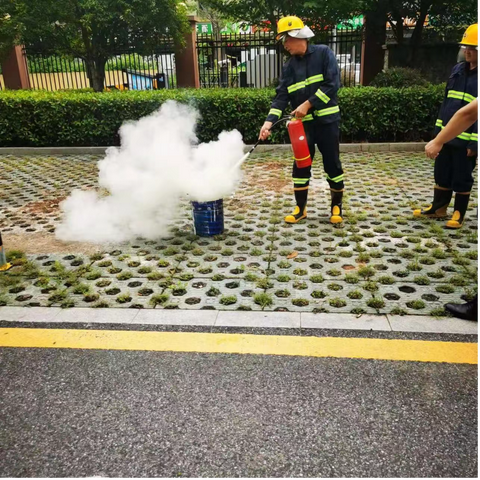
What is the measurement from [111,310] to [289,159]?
620 cm

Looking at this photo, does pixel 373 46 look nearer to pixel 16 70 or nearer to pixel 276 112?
pixel 276 112

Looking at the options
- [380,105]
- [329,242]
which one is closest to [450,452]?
[329,242]

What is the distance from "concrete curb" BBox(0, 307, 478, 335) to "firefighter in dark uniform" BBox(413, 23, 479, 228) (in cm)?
223

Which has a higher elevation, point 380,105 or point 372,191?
point 380,105

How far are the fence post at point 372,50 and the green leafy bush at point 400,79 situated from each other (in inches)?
84.9

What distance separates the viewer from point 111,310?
3.65 m

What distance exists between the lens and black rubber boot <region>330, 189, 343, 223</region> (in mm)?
5484

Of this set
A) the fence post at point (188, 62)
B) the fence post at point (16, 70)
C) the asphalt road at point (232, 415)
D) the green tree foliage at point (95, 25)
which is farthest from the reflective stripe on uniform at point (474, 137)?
the fence post at point (16, 70)

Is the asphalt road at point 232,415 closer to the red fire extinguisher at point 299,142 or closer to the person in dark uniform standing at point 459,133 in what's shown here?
the person in dark uniform standing at point 459,133

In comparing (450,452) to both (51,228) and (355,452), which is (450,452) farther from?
(51,228)

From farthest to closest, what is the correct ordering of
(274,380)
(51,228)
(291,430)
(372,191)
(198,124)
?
(198,124)
(372,191)
(51,228)
(274,380)
(291,430)

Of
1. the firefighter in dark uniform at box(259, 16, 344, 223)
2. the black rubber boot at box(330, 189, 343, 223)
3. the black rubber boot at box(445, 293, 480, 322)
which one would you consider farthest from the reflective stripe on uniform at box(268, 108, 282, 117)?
the black rubber boot at box(445, 293, 480, 322)

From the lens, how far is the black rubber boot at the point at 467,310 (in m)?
3.35

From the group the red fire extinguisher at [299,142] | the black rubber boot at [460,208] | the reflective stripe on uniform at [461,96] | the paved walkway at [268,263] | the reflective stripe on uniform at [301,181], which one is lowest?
the paved walkway at [268,263]
